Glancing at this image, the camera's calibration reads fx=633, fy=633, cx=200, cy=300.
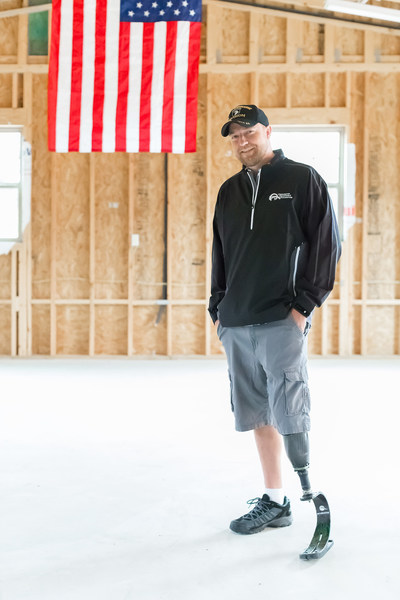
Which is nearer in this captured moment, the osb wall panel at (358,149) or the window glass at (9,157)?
the osb wall panel at (358,149)

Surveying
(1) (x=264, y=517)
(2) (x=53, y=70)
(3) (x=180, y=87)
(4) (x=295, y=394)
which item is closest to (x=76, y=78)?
(2) (x=53, y=70)

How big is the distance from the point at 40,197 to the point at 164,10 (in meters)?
3.14

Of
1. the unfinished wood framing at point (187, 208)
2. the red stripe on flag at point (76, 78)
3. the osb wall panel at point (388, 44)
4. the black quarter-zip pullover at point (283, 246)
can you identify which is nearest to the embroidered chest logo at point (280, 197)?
the black quarter-zip pullover at point (283, 246)

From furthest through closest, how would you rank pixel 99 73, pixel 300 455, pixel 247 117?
pixel 99 73 → pixel 247 117 → pixel 300 455

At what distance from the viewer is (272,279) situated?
2562mm

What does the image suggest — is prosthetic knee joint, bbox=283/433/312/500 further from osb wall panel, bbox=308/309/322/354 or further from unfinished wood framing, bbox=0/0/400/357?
osb wall panel, bbox=308/309/322/354

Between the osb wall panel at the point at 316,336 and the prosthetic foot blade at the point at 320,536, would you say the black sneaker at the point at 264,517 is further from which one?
the osb wall panel at the point at 316,336

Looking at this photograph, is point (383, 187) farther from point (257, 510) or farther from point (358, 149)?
point (257, 510)

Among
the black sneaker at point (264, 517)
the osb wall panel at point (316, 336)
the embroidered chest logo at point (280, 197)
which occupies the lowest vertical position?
the black sneaker at point (264, 517)

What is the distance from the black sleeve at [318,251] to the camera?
8.29ft

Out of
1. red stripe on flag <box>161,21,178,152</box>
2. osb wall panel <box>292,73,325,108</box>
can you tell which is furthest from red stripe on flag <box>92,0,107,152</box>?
osb wall panel <box>292,73,325,108</box>

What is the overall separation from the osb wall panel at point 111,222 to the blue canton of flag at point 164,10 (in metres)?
2.21

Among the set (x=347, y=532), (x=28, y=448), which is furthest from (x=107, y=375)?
(x=347, y=532)

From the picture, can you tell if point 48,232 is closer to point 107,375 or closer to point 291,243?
point 107,375
